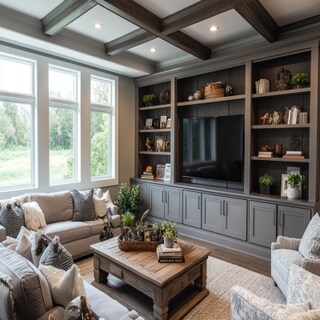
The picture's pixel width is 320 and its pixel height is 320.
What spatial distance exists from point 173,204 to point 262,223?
5.45ft

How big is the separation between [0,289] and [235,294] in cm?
125

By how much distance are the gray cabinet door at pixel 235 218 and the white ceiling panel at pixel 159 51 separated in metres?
2.74

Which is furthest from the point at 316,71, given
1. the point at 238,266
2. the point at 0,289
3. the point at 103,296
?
the point at 0,289

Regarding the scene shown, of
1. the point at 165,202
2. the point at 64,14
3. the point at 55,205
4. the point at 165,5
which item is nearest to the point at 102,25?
the point at 64,14

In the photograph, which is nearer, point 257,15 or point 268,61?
point 257,15

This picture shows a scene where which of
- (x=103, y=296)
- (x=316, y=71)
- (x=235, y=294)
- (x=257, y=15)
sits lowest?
(x=103, y=296)

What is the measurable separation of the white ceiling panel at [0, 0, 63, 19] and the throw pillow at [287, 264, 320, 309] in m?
3.53

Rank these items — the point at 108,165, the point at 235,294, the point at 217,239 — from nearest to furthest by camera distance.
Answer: the point at 235,294
the point at 217,239
the point at 108,165

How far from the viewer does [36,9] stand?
3.14 meters

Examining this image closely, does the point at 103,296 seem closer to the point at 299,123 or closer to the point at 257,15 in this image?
the point at 299,123

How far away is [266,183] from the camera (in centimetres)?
375

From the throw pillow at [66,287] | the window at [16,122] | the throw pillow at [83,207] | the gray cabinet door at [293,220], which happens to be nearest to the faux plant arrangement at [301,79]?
the gray cabinet door at [293,220]

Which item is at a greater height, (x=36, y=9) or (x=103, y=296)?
(x=36, y=9)

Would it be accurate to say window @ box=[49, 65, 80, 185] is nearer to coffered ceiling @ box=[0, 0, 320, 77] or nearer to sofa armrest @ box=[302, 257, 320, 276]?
coffered ceiling @ box=[0, 0, 320, 77]
